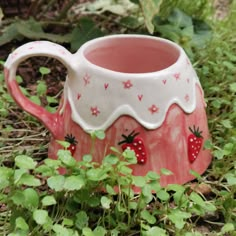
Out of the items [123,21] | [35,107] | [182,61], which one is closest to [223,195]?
[182,61]

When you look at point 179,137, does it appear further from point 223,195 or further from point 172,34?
point 172,34

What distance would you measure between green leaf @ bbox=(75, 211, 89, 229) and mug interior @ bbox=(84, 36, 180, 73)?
0.32m

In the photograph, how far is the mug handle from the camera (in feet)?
3.39

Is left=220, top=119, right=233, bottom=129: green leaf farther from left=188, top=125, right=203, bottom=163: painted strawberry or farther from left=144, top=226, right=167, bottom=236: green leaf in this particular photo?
left=144, top=226, right=167, bottom=236: green leaf

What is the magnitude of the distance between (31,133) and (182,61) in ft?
1.18

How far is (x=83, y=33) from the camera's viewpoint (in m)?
1.54

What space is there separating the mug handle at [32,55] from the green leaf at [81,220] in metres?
0.20

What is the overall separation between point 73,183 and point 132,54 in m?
0.38

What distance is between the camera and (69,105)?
106 centimetres

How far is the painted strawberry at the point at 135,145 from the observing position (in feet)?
3.34

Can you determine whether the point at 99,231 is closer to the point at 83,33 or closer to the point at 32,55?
the point at 32,55

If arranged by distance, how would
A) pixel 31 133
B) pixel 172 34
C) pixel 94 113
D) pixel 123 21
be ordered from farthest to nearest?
pixel 123 21 < pixel 172 34 < pixel 31 133 < pixel 94 113

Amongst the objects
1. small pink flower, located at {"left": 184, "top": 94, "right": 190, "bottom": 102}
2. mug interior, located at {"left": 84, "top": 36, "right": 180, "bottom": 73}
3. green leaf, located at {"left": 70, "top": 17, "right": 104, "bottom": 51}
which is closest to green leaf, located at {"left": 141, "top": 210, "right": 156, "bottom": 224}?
small pink flower, located at {"left": 184, "top": 94, "right": 190, "bottom": 102}

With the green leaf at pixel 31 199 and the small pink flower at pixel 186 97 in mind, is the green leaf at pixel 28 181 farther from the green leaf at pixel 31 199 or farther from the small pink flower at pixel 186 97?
the small pink flower at pixel 186 97
